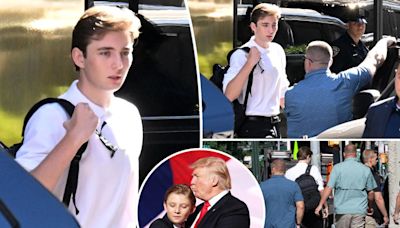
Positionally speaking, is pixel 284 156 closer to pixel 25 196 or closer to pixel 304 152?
pixel 304 152

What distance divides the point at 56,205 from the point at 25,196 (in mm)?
102

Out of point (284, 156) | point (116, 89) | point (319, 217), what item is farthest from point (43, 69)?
point (319, 217)

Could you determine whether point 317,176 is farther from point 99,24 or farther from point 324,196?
point 99,24

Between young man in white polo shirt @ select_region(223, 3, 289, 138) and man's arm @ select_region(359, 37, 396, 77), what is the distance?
1.09 ft

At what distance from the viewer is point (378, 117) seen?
12.4 feet

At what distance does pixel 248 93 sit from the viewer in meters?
3.83

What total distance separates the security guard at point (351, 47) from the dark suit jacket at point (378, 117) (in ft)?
0.62

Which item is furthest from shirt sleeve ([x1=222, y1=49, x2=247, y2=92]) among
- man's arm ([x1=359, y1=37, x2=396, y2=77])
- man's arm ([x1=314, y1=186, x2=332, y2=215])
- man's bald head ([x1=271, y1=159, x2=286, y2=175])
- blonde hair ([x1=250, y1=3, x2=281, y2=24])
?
man's arm ([x1=314, y1=186, x2=332, y2=215])

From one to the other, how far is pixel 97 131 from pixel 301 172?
2.84 feet

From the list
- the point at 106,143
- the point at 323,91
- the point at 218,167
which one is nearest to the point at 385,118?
the point at 323,91

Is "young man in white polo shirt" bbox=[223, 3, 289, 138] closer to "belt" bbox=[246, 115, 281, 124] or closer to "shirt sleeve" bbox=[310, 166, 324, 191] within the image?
"belt" bbox=[246, 115, 281, 124]

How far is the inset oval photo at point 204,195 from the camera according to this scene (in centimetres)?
375

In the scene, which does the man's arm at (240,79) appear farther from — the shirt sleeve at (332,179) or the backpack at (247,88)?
the shirt sleeve at (332,179)

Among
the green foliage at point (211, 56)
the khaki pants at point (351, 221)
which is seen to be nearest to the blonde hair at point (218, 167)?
the green foliage at point (211, 56)
